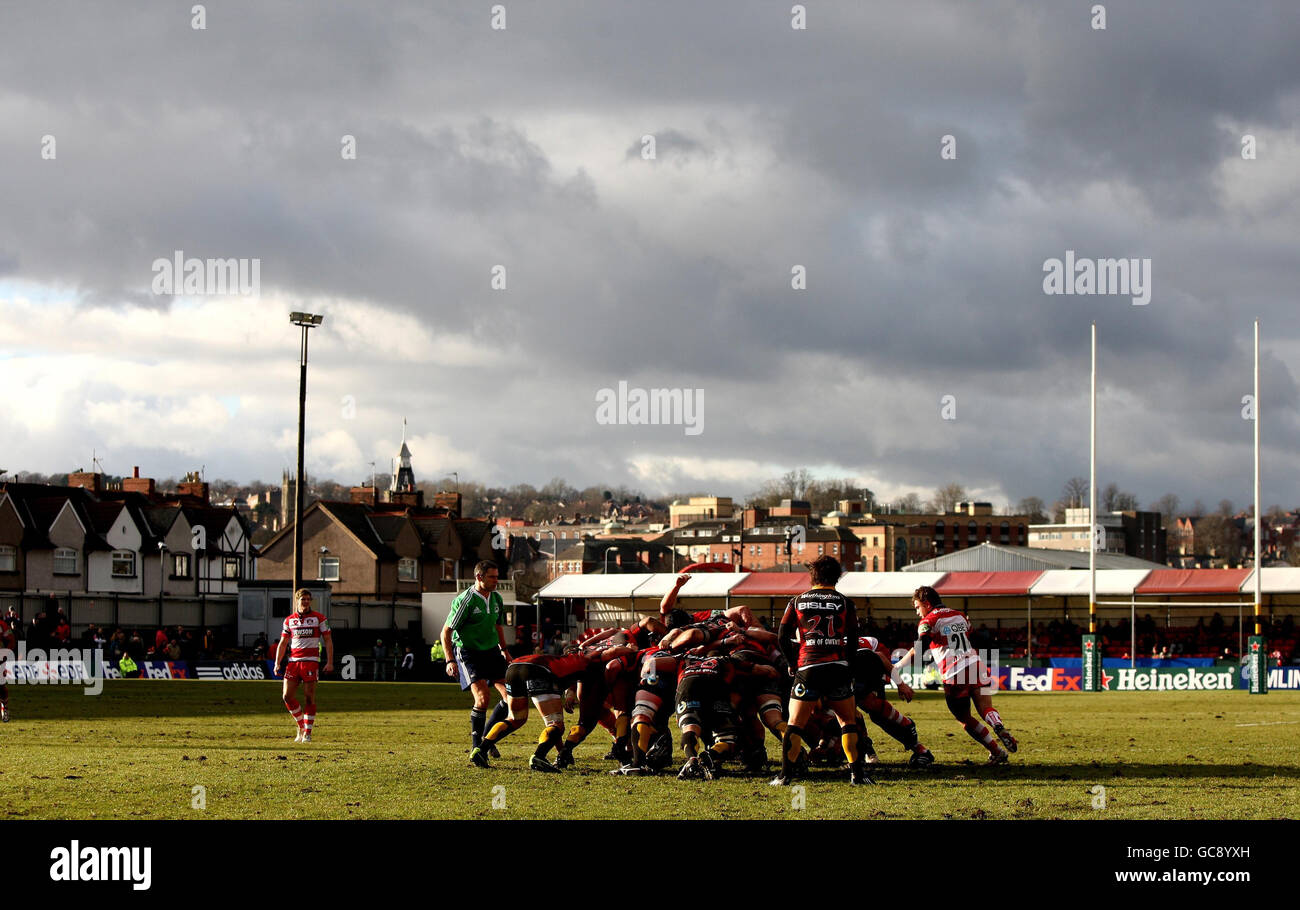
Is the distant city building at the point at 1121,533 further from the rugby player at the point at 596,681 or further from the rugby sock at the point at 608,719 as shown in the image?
the rugby player at the point at 596,681

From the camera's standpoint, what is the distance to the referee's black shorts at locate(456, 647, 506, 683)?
17031mm

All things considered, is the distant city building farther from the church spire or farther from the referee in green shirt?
the referee in green shirt

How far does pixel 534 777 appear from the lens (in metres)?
14.5

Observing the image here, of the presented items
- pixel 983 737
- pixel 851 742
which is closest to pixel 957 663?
pixel 983 737

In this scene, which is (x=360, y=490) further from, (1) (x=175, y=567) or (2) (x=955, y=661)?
(2) (x=955, y=661)

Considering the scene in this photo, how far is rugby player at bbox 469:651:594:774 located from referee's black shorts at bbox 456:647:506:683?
1277mm

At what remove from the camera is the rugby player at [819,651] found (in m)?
13.9

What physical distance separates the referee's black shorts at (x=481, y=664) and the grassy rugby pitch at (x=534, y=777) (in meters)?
1.01

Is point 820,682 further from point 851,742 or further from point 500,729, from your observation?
point 500,729

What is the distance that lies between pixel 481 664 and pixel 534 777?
282cm

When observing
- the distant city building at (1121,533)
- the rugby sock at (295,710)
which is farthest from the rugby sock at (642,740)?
the distant city building at (1121,533)
